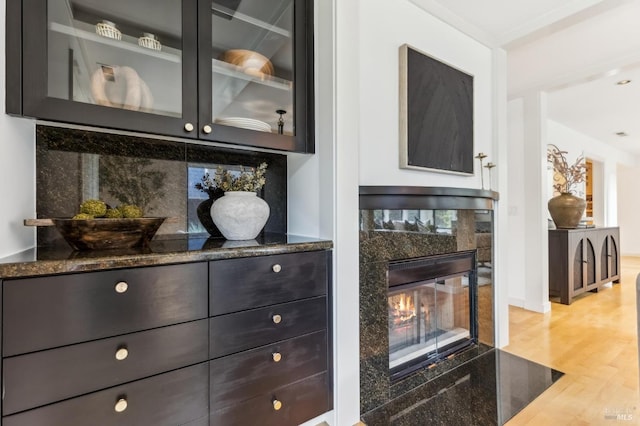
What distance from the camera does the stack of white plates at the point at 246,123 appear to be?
1.41 metres

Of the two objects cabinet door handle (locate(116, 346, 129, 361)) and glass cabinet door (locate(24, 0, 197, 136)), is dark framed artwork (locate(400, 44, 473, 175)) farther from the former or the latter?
cabinet door handle (locate(116, 346, 129, 361))

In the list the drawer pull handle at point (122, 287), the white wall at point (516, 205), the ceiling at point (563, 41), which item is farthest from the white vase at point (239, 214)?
the white wall at point (516, 205)

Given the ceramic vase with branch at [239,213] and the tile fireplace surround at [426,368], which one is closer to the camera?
the ceramic vase with branch at [239,213]

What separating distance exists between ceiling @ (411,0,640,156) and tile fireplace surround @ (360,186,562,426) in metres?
1.28

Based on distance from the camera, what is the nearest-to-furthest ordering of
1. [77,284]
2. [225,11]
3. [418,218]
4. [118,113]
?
[77,284] < [118,113] < [225,11] < [418,218]

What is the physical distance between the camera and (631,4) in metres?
2.07

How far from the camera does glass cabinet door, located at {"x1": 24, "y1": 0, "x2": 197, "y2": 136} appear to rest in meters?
1.06

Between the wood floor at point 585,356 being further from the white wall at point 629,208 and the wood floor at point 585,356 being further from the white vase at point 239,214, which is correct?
the white wall at point 629,208

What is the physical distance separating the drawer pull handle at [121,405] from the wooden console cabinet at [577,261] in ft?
13.7

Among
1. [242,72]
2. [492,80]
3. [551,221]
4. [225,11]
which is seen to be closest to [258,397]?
[242,72]

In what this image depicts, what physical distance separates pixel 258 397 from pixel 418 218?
1.27 metres

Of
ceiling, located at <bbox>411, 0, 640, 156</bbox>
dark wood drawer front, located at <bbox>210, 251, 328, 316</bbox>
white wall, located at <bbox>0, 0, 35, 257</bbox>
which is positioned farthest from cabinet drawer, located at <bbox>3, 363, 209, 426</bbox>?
ceiling, located at <bbox>411, 0, 640, 156</bbox>

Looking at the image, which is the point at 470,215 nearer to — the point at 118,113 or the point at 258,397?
the point at 258,397

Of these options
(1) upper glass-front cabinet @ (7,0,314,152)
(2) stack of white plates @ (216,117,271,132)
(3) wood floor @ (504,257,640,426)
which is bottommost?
(3) wood floor @ (504,257,640,426)
